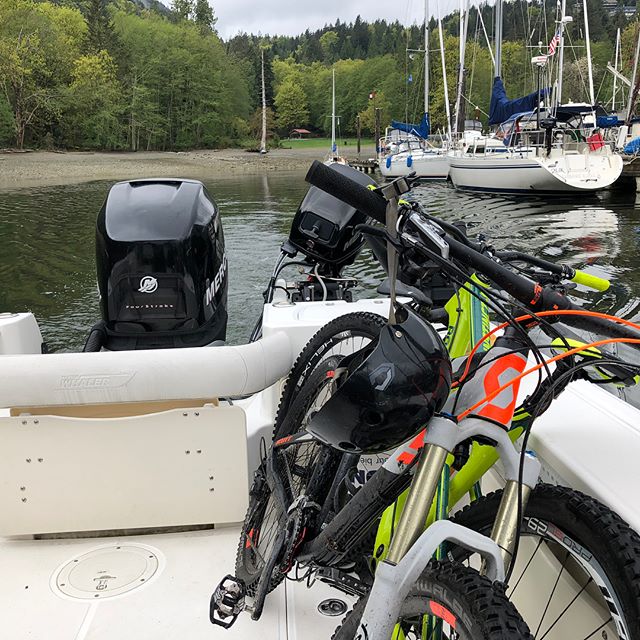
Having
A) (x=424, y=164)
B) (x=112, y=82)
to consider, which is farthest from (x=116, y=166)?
(x=424, y=164)

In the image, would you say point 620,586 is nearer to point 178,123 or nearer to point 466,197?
point 466,197

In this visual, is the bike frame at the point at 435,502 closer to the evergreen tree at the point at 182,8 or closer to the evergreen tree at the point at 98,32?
the evergreen tree at the point at 98,32

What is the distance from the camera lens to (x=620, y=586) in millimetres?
1031

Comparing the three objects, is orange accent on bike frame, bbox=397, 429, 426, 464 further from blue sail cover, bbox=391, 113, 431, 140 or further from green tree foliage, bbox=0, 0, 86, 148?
green tree foliage, bbox=0, 0, 86, 148

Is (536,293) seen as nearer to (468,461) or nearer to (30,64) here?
(468,461)

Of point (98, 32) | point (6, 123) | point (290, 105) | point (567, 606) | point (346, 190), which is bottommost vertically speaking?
point (567, 606)

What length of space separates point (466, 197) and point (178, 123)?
4203cm

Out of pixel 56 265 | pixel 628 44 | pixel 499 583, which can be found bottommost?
pixel 56 265

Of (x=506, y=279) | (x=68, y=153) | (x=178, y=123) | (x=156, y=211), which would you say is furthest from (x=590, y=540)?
(x=178, y=123)

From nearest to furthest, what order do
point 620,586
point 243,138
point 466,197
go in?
point 620,586, point 466,197, point 243,138

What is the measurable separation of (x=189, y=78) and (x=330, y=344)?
60.8 metres

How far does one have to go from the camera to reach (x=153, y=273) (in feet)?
9.22

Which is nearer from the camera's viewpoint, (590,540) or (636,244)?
(590,540)

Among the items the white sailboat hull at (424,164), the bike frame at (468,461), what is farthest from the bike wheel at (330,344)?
the white sailboat hull at (424,164)
